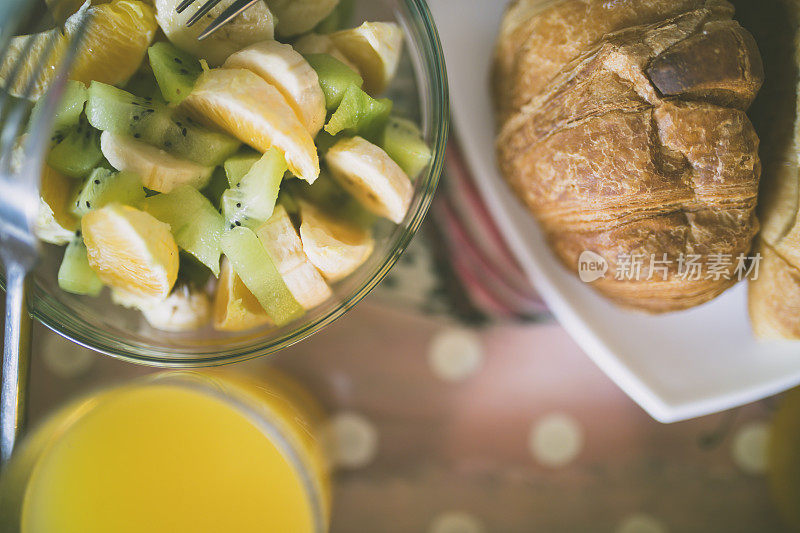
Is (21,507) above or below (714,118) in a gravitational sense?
below

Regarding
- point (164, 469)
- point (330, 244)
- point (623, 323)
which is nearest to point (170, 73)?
point (330, 244)

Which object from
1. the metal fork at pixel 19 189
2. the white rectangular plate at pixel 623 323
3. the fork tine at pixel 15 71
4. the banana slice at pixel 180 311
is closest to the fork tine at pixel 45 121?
the metal fork at pixel 19 189

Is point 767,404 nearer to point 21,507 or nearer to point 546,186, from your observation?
point 546,186

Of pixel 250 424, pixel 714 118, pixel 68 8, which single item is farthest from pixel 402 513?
pixel 68 8

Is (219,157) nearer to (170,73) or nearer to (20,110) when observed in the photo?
(170,73)

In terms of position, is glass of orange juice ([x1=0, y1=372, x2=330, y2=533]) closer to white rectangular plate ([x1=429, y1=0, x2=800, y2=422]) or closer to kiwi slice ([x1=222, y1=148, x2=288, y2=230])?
kiwi slice ([x1=222, y1=148, x2=288, y2=230])

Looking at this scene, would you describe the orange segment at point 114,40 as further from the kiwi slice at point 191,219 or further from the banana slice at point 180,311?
the banana slice at point 180,311
